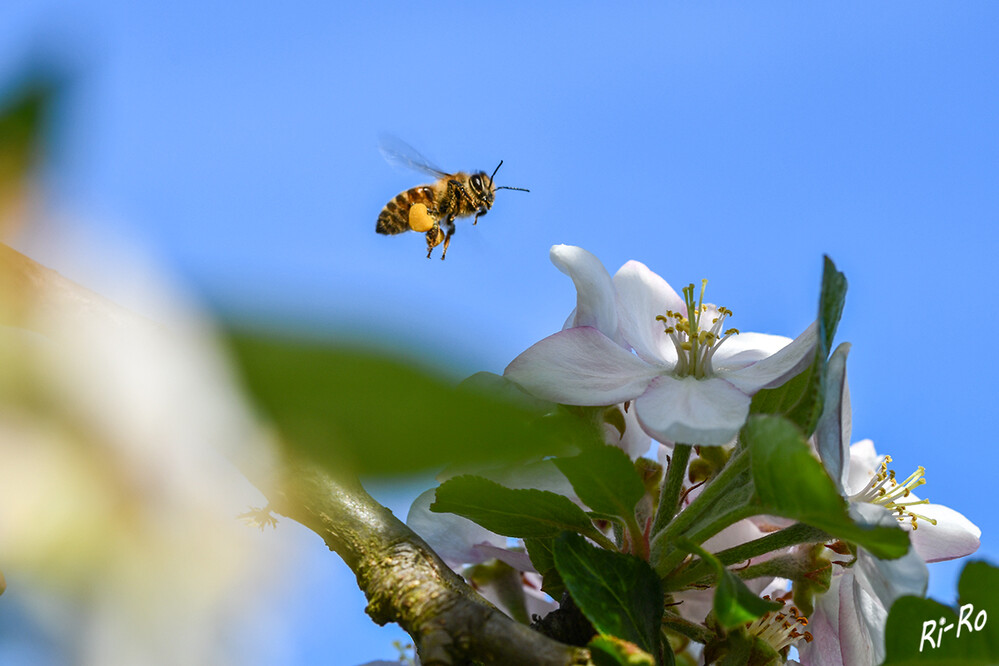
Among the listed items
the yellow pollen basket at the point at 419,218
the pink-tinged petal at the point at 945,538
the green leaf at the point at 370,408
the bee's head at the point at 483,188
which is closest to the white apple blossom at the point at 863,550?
the pink-tinged petal at the point at 945,538

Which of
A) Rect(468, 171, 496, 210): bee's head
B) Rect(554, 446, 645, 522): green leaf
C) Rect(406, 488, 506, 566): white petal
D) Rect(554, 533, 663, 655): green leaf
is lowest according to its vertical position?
Rect(554, 533, 663, 655): green leaf

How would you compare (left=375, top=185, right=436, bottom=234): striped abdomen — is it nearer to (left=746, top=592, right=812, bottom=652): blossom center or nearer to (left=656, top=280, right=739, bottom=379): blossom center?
(left=656, top=280, right=739, bottom=379): blossom center

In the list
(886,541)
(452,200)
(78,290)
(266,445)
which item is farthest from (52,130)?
(452,200)

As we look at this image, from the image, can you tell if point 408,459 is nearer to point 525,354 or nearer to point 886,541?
point 886,541

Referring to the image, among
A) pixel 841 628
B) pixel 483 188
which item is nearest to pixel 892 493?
pixel 841 628

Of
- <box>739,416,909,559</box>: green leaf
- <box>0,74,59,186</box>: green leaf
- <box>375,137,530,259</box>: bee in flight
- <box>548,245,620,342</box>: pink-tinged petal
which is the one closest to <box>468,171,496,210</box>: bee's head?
<box>375,137,530,259</box>: bee in flight
